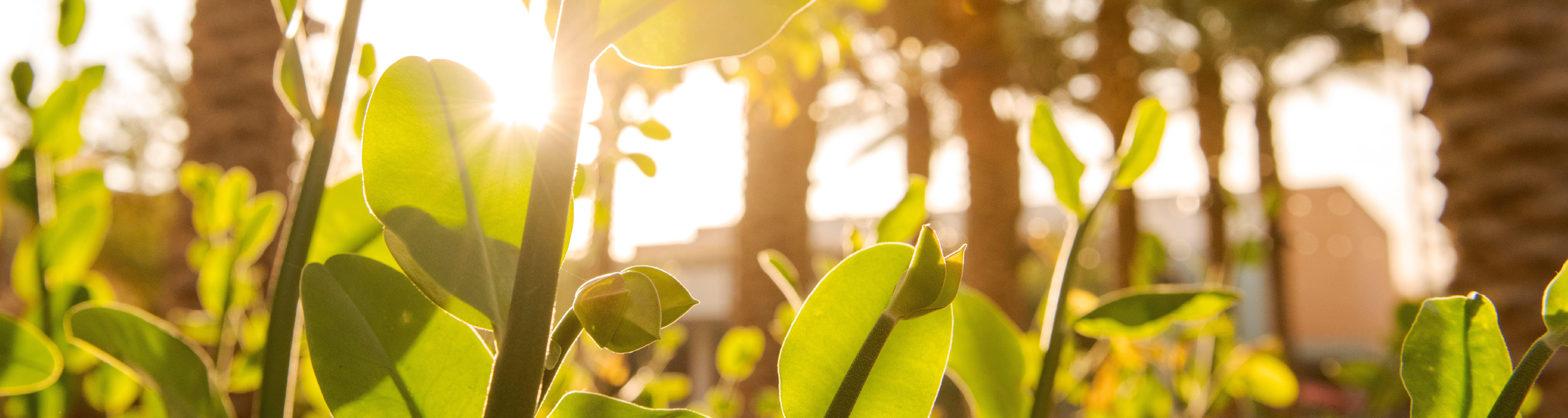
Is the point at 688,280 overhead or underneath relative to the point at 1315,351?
overhead

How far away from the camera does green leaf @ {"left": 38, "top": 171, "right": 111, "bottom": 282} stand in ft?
1.67

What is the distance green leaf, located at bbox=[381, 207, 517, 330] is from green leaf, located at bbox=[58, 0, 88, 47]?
0.40 meters

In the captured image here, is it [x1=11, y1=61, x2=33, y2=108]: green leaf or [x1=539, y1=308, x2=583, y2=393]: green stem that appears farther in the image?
[x1=11, y1=61, x2=33, y2=108]: green leaf

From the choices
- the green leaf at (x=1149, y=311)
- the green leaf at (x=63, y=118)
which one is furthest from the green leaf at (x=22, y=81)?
the green leaf at (x=1149, y=311)

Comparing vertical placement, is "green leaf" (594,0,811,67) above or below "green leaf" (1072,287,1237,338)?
above

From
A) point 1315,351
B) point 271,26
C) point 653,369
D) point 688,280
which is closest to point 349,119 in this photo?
point 653,369

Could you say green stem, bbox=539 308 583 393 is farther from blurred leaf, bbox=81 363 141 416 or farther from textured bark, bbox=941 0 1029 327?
textured bark, bbox=941 0 1029 327

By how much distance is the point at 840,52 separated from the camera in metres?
2.42

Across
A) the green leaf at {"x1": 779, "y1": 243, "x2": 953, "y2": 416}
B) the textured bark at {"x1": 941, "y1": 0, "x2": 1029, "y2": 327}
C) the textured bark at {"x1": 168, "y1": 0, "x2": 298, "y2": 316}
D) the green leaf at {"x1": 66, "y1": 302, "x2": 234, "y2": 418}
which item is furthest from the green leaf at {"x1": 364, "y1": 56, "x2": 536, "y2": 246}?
the textured bark at {"x1": 941, "y1": 0, "x2": 1029, "y2": 327}

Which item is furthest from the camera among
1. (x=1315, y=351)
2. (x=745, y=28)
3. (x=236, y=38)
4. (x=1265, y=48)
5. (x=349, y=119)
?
(x=1315, y=351)

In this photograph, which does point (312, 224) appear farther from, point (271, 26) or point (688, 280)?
point (688, 280)

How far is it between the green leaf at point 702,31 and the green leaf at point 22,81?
45 cm

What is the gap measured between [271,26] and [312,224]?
2.16 meters

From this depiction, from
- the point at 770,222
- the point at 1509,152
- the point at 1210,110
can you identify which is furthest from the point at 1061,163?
the point at 1210,110
